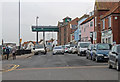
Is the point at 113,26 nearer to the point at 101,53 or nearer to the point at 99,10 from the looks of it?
the point at 99,10

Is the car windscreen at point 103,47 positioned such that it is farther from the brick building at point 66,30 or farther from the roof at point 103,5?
the brick building at point 66,30

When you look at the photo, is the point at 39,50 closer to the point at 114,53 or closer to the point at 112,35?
the point at 112,35

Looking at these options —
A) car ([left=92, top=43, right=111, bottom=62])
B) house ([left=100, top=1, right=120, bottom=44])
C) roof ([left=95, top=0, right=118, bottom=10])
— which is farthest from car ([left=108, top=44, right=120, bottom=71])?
roof ([left=95, top=0, right=118, bottom=10])

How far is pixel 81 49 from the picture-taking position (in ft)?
117

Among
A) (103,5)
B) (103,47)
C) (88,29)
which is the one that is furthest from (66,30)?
(103,47)

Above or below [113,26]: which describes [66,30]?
above

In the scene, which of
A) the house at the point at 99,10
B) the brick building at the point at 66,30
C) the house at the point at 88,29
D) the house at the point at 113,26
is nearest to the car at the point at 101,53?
the house at the point at 113,26

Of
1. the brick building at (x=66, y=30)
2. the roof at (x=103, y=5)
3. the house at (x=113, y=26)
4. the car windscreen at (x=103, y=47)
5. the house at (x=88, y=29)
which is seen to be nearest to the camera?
the car windscreen at (x=103, y=47)

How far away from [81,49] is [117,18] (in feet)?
35.0

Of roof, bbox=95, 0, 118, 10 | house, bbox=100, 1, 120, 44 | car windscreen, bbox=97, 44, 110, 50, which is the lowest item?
car windscreen, bbox=97, 44, 110, 50

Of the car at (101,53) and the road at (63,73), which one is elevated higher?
the car at (101,53)

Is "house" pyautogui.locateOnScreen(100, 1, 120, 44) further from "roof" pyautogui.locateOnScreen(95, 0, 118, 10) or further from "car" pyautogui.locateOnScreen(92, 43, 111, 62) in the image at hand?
"car" pyautogui.locateOnScreen(92, 43, 111, 62)

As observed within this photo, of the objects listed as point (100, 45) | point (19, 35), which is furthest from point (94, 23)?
point (100, 45)

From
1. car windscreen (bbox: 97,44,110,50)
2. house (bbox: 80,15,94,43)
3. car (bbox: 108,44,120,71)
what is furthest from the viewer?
house (bbox: 80,15,94,43)
